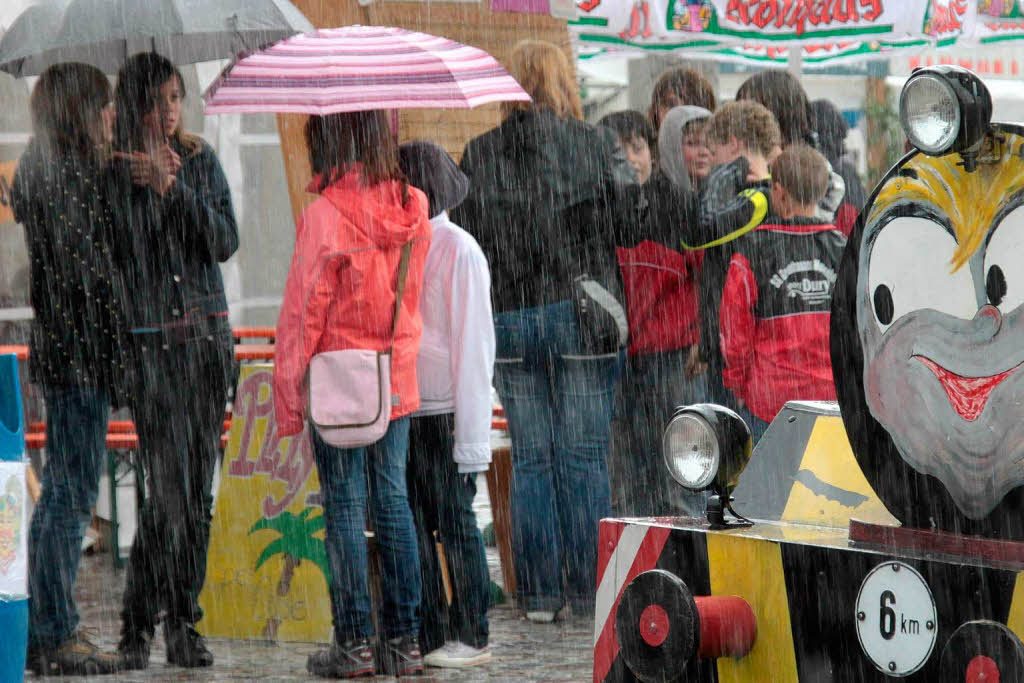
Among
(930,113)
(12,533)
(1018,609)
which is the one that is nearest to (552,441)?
(12,533)

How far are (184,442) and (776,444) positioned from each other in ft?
8.98

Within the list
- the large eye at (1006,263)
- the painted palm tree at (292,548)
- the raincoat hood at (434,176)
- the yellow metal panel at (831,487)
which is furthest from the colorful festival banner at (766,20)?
the large eye at (1006,263)

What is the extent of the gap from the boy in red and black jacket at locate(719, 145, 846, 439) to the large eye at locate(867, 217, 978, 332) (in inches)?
118

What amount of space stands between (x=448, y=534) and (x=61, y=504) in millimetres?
1455

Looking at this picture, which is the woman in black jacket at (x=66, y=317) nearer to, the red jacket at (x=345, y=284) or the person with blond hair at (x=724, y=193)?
the red jacket at (x=345, y=284)

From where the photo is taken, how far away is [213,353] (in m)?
5.85

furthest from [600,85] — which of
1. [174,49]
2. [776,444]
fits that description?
[776,444]

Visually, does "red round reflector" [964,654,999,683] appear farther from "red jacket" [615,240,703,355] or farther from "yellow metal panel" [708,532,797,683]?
"red jacket" [615,240,703,355]

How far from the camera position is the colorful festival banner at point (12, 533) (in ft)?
15.2

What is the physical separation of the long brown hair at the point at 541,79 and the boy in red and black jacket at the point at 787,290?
3.36 ft

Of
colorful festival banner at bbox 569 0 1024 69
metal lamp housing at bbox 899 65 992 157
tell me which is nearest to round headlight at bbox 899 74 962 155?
metal lamp housing at bbox 899 65 992 157

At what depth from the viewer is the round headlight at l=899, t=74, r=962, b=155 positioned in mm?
2777

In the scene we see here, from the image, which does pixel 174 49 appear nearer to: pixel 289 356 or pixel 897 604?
pixel 289 356

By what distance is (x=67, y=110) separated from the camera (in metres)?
5.73
